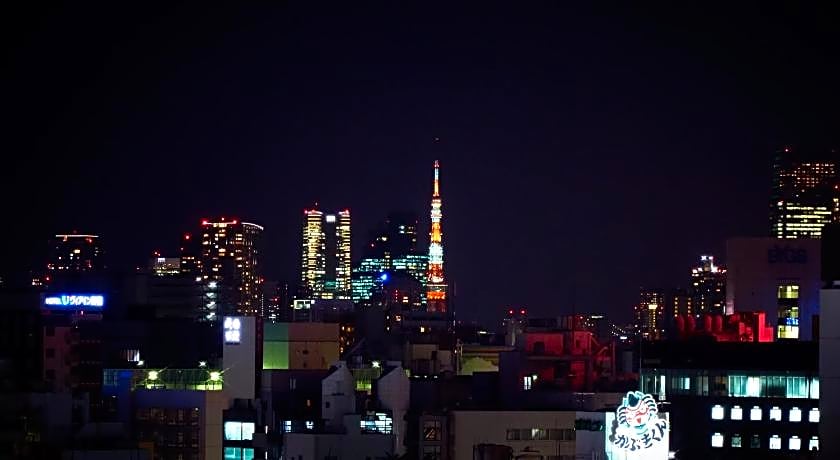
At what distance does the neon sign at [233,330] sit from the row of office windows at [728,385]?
43.7 ft

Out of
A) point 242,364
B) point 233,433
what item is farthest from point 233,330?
point 233,433

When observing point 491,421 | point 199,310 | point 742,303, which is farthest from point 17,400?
point 199,310

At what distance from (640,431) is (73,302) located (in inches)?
2424

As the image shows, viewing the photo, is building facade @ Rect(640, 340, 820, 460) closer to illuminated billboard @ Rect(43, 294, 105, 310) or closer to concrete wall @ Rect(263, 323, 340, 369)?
concrete wall @ Rect(263, 323, 340, 369)

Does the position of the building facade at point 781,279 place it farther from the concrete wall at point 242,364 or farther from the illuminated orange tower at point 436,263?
the illuminated orange tower at point 436,263

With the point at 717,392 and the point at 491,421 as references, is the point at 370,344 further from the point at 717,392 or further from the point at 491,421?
the point at 491,421

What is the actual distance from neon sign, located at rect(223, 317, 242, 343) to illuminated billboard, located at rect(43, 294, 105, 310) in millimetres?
35382

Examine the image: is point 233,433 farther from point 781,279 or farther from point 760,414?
point 781,279

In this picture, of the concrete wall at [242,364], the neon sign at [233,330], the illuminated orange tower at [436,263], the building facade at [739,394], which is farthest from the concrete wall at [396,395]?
the illuminated orange tower at [436,263]

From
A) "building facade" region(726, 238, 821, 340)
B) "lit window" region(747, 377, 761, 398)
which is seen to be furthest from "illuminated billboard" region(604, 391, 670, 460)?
"building facade" region(726, 238, 821, 340)

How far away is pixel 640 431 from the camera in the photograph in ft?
138

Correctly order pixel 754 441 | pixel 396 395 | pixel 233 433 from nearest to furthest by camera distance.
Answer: pixel 396 395 → pixel 233 433 → pixel 754 441

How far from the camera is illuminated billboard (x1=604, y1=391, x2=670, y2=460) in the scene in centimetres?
4203

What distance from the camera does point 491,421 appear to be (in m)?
56.5
